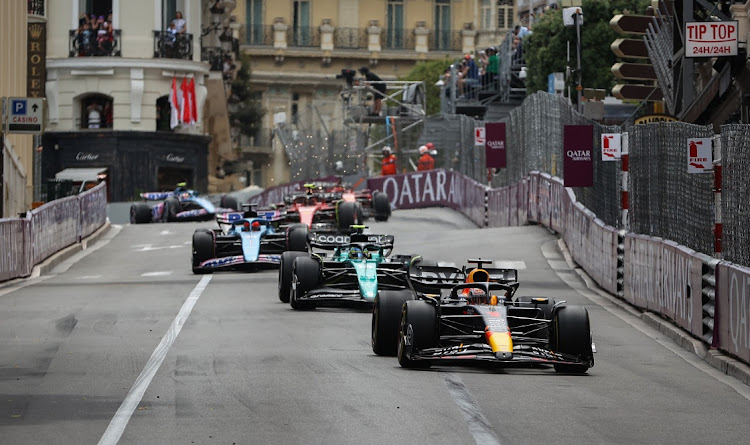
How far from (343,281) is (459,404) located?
324 inches

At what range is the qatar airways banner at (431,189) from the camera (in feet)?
147

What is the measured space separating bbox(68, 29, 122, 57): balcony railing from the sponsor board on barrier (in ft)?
161

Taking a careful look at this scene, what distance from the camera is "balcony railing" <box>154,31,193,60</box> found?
207 ft

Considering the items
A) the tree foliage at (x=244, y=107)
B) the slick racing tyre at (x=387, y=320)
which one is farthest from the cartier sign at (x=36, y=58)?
the slick racing tyre at (x=387, y=320)

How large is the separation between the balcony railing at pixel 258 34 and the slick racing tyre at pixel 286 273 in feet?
250

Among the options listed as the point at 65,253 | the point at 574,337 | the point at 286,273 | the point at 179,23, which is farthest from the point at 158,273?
the point at 179,23

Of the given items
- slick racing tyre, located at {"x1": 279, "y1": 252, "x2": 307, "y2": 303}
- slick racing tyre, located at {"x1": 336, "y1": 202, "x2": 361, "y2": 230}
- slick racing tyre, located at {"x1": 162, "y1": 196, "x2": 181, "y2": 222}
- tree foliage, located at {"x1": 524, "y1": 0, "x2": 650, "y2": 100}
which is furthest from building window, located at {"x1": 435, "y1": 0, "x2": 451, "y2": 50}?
slick racing tyre, located at {"x1": 279, "y1": 252, "x2": 307, "y2": 303}

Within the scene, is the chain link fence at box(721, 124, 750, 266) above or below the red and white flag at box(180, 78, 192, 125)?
below

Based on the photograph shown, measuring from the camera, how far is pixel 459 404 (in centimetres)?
1180

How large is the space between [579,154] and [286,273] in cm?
795

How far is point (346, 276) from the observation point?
65.1ft

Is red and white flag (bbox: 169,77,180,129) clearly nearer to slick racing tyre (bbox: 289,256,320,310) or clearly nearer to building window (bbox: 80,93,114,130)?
building window (bbox: 80,93,114,130)

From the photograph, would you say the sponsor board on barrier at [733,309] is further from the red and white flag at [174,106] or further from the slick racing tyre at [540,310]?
the red and white flag at [174,106]

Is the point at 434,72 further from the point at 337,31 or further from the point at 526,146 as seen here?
the point at 526,146
